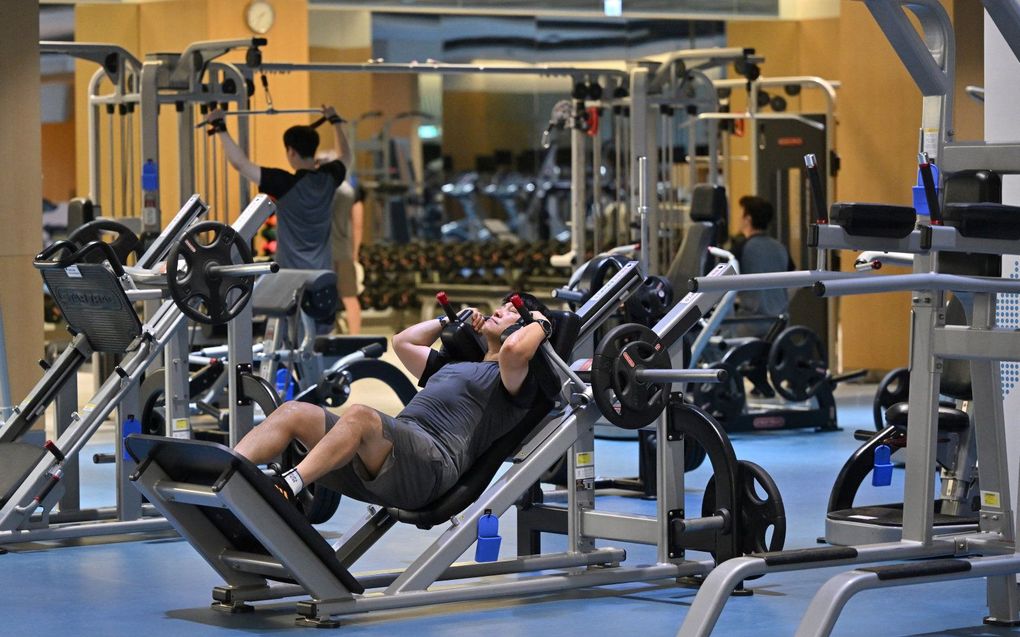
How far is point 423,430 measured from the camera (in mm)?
5035

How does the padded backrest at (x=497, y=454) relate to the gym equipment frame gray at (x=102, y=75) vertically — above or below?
below

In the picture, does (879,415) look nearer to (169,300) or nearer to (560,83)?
(169,300)

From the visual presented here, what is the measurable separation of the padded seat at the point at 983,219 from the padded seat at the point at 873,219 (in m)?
0.16

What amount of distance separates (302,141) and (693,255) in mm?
2154

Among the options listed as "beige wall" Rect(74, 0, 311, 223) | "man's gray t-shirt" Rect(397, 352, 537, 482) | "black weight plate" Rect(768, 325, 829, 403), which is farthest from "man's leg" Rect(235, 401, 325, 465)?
"beige wall" Rect(74, 0, 311, 223)

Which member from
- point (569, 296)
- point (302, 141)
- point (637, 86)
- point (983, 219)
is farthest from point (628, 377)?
point (637, 86)

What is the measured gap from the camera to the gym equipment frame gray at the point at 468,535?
15.3 feet

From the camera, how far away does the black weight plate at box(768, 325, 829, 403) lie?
9.20 meters

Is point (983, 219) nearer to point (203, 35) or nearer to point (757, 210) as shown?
point (757, 210)

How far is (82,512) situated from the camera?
254 inches

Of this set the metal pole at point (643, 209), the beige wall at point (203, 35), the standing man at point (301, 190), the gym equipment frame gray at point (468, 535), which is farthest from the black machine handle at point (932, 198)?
the beige wall at point (203, 35)

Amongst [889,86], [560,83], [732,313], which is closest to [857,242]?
[732,313]

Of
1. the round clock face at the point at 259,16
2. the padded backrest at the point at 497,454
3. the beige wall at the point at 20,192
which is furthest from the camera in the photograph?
the round clock face at the point at 259,16

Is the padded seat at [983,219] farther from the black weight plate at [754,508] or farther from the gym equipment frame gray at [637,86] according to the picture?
the gym equipment frame gray at [637,86]
